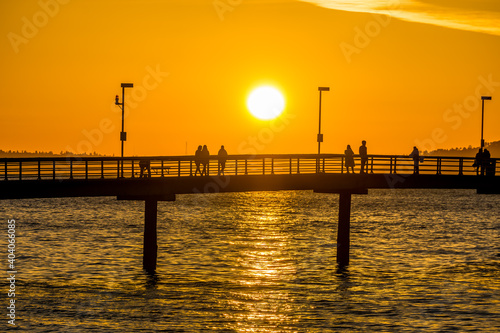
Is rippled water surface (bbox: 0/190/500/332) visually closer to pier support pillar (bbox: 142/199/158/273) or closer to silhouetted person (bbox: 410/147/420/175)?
pier support pillar (bbox: 142/199/158/273)

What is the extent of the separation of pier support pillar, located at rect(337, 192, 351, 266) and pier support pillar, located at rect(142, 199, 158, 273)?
11224mm

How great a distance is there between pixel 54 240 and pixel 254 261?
74.3ft

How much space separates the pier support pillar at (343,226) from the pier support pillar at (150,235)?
11.2 meters

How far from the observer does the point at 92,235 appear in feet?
286

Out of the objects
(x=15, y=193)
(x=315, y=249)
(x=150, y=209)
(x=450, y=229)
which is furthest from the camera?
(x=450, y=229)

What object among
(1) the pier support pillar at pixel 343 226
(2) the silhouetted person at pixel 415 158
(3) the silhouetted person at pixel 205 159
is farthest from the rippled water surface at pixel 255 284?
(2) the silhouetted person at pixel 415 158

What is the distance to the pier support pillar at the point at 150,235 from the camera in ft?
167

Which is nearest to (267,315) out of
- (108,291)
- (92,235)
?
(108,291)

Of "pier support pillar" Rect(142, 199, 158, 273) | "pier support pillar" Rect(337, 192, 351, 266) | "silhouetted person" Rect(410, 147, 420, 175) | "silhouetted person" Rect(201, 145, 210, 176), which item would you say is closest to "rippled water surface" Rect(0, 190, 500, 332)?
"pier support pillar" Rect(337, 192, 351, 266)

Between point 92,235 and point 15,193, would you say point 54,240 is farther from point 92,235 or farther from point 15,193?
point 15,193

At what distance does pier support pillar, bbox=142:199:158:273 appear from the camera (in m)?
50.9

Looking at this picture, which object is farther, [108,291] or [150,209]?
[150,209]

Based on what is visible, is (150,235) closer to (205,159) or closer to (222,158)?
(205,159)

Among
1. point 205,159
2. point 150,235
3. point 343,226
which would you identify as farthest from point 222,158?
point 343,226
